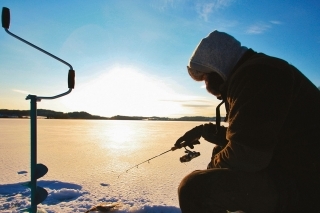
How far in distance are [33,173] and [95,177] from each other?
1643mm

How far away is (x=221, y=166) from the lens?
133 cm

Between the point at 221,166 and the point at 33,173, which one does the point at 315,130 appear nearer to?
the point at 221,166

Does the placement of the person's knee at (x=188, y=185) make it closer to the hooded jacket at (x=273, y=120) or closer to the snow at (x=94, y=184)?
the hooded jacket at (x=273, y=120)

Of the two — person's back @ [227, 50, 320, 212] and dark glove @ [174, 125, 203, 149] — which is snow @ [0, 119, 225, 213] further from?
person's back @ [227, 50, 320, 212]

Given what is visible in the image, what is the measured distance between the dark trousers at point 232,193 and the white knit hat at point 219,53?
57 cm

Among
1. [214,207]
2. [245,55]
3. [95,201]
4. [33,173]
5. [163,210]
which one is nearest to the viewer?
[214,207]

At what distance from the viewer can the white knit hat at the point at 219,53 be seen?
1374 mm

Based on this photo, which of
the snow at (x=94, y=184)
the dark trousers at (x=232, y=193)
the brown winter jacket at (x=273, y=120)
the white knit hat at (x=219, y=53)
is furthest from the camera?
Result: the snow at (x=94, y=184)

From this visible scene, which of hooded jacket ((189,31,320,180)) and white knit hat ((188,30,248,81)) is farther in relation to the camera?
white knit hat ((188,30,248,81))

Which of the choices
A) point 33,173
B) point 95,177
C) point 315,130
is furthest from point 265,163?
point 95,177

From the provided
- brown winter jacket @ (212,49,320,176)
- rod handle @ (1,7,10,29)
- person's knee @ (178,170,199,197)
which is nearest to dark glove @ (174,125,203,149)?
person's knee @ (178,170,199,197)

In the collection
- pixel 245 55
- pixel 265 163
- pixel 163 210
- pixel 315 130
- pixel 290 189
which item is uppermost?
pixel 245 55

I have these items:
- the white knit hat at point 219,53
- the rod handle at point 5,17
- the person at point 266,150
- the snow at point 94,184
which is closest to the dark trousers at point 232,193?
the person at point 266,150

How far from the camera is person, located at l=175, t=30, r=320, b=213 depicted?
112 centimetres
